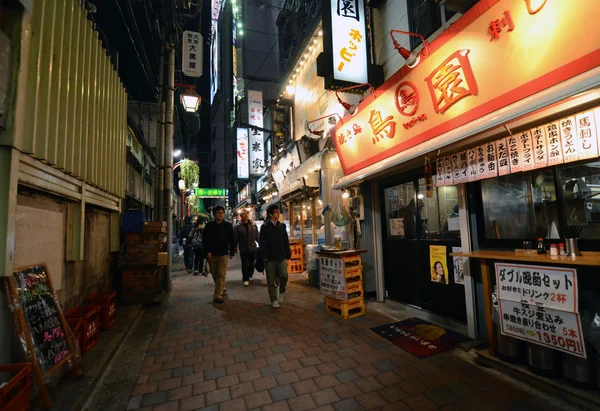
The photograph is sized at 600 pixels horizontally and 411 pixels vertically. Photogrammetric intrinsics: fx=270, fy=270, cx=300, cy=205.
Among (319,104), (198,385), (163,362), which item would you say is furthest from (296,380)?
(319,104)

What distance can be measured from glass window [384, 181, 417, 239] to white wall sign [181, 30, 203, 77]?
796cm

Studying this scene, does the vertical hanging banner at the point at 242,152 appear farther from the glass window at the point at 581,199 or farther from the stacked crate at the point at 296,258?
the glass window at the point at 581,199

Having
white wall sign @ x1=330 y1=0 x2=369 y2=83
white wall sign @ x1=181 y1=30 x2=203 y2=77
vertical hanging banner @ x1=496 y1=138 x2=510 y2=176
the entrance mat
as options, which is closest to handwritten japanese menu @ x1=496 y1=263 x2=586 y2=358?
the entrance mat

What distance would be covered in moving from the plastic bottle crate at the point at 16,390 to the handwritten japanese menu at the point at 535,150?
213 inches

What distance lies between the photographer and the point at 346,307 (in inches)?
211

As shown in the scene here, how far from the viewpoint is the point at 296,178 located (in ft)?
33.4

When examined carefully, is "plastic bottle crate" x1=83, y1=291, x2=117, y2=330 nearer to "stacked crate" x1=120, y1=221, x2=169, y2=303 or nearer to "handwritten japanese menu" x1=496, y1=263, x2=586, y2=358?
"stacked crate" x1=120, y1=221, x2=169, y2=303

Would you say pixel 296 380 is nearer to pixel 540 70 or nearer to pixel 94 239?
pixel 540 70

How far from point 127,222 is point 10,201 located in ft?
14.1

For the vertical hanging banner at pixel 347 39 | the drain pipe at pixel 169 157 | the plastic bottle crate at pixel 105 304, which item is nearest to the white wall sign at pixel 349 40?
the vertical hanging banner at pixel 347 39

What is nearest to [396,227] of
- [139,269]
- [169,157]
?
[139,269]

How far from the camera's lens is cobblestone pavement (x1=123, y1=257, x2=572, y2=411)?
288 cm

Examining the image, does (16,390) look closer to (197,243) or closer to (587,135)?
(587,135)

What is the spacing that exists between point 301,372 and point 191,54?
414 inches
